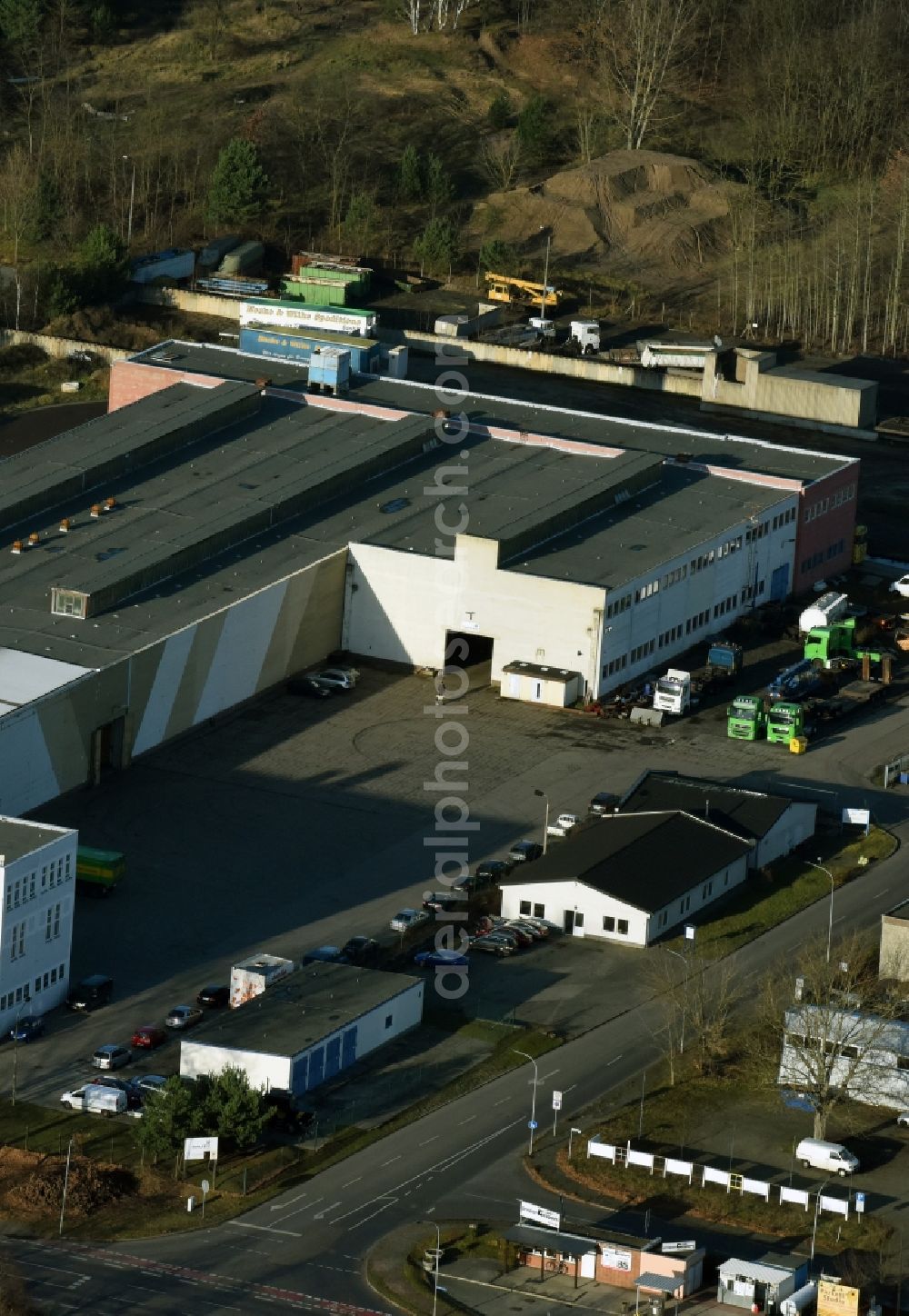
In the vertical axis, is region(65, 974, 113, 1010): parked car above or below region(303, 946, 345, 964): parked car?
below

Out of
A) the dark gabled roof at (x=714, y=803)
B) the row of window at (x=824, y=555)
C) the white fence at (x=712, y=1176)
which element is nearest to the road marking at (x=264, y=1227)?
the white fence at (x=712, y=1176)

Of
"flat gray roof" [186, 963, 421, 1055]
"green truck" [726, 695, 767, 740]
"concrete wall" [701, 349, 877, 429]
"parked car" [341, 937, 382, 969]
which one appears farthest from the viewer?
"concrete wall" [701, 349, 877, 429]

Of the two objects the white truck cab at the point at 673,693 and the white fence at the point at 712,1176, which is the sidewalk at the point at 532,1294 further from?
the white truck cab at the point at 673,693

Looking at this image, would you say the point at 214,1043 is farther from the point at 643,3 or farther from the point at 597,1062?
the point at 643,3

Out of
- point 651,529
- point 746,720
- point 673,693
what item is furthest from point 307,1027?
point 651,529

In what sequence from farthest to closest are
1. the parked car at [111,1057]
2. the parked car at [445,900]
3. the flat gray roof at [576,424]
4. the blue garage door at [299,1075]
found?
the flat gray roof at [576,424] → the parked car at [445,900] → the parked car at [111,1057] → the blue garage door at [299,1075]

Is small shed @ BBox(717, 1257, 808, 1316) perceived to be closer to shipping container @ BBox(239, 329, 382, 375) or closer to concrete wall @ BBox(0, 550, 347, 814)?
concrete wall @ BBox(0, 550, 347, 814)

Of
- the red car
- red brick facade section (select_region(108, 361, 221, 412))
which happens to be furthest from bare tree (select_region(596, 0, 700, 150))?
the red car
